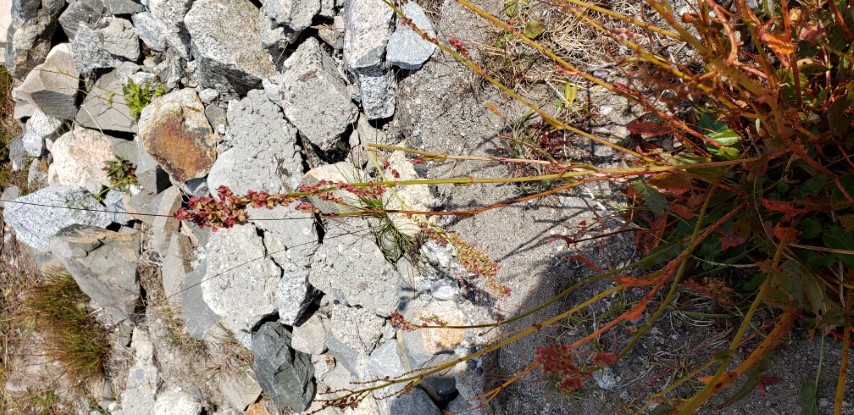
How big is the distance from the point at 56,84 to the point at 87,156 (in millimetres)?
573

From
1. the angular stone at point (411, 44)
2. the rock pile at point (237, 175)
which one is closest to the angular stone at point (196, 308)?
the rock pile at point (237, 175)

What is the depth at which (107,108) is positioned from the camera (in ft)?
14.3

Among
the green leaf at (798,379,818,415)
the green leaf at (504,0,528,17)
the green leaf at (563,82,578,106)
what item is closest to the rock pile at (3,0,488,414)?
the green leaf at (504,0,528,17)

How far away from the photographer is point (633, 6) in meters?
2.31

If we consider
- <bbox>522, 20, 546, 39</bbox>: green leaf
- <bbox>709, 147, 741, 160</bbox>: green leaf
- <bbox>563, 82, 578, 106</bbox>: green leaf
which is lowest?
<bbox>563, 82, 578, 106</bbox>: green leaf

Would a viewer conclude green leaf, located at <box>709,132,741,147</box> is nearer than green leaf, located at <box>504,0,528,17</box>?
Yes

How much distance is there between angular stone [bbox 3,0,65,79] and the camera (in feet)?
14.9

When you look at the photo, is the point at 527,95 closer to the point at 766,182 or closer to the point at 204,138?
the point at 766,182

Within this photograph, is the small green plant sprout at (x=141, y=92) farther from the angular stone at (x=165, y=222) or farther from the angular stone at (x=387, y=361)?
the angular stone at (x=387, y=361)

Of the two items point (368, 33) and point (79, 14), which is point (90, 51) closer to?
point (79, 14)

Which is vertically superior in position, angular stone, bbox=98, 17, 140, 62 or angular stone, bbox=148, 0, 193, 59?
angular stone, bbox=148, 0, 193, 59

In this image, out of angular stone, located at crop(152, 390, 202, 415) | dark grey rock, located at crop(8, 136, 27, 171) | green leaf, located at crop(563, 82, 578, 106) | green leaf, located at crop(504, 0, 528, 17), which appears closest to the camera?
green leaf, located at crop(563, 82, 578, 106)

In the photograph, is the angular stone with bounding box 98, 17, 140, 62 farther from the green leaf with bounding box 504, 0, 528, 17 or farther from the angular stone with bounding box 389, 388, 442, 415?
the angular stone with bounding box 389, 388, 442, 415

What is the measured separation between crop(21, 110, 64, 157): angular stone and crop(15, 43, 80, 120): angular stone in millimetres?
142
